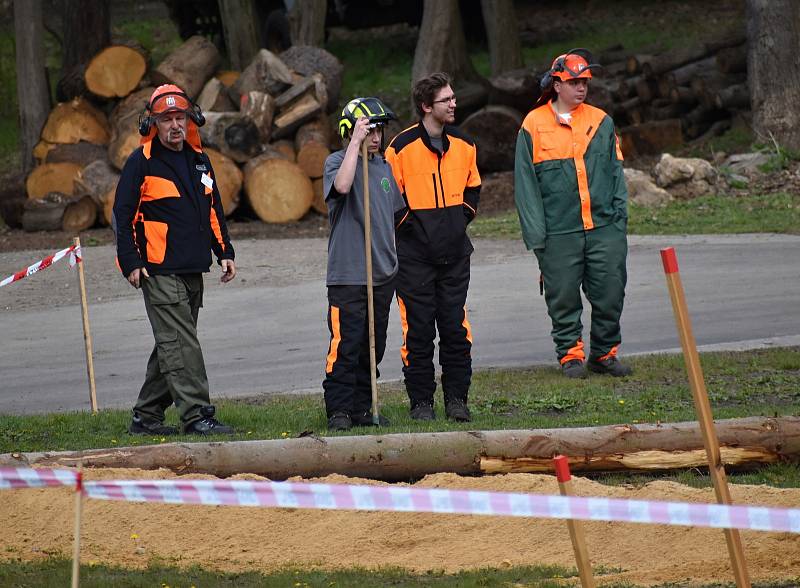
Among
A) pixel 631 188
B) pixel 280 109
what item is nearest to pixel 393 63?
pixel 280 109

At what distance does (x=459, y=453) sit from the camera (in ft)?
22.1

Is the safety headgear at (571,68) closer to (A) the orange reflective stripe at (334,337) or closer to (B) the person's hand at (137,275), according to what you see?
(A) the orange reflective stripe at (334,337)

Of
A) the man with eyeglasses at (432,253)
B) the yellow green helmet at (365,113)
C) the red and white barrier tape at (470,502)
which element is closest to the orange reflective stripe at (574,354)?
the man with eyeglasses at (432,253)

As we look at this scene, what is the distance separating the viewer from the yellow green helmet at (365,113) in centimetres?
787

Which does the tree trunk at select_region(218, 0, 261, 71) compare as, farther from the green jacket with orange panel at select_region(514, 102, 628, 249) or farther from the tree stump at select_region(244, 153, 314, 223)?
the green jacket with orange panel at select_region(514, 102, 628, 249)

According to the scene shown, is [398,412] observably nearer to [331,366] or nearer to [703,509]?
[331,366]

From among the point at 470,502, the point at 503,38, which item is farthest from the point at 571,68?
the point at 503,38

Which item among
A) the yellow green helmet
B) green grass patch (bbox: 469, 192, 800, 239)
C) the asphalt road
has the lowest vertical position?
green grass patch (bbox: 469, 192, 800, 239)

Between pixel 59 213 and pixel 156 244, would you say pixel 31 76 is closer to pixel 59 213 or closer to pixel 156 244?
pixel 59 213

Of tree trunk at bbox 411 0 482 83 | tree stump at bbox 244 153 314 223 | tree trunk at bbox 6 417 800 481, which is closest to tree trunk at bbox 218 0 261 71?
tree trunk at bbox 411 0 482 83

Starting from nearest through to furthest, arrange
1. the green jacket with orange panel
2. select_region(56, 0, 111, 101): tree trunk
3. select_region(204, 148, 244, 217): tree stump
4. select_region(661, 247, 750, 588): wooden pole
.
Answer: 1. select_region(661, 247, 750, 588): wooden pole
2. the green jacket with orange panel
3. select_region(204, 148, 244, 217): tree stump
4. select_region(56, 0, 111, 101): tree trunk

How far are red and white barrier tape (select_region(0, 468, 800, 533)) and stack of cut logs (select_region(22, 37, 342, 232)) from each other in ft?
48.7

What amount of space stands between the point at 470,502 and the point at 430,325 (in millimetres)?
4447

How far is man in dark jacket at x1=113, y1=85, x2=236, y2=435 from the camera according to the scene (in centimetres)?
796
